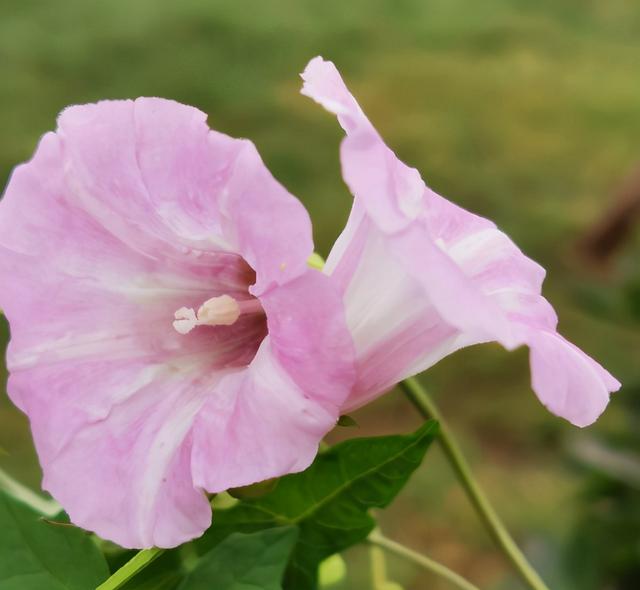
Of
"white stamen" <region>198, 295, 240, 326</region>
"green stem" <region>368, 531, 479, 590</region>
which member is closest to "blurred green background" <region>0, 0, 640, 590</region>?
"green stem" <region>368, 531, 479, 590</region>

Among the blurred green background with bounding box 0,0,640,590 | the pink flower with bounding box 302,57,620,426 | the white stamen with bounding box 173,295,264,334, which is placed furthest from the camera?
the blurred green background with bounding box 0,0,640,590

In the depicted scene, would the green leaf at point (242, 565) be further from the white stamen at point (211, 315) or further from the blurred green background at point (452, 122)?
the blurred green background at point (452, 122)

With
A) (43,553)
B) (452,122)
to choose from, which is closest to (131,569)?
(43,553)

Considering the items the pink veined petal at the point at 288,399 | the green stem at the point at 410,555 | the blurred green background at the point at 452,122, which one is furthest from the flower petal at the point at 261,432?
the blurred green background at the point at 452,122

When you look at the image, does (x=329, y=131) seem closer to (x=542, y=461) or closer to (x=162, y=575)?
(x=542, y=461)

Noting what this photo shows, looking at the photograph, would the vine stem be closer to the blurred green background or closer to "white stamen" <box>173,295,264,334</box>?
"white stamen" <box>173,295,264,334</box>

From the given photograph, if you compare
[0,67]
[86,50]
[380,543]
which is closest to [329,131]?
[86,50]
